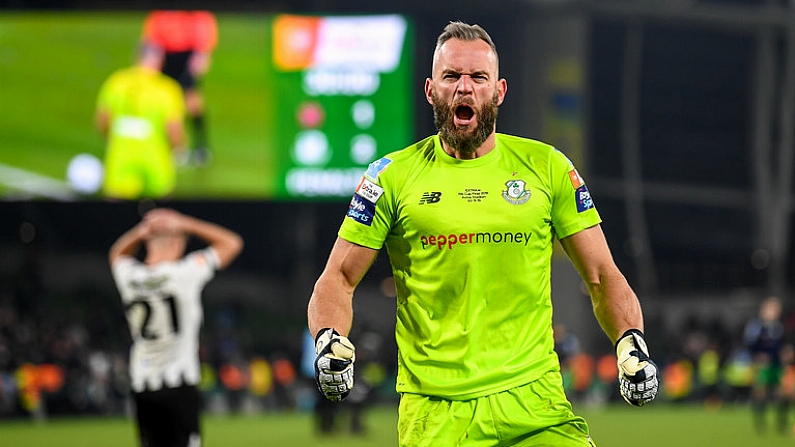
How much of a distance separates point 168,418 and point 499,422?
4.56m

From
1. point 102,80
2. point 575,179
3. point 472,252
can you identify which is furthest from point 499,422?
point 102,80

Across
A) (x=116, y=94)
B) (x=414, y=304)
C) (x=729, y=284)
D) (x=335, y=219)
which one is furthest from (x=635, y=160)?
(x=414, y=304)

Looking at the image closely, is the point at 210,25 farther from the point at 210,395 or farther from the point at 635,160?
the point at 635,160

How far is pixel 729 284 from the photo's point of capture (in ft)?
104

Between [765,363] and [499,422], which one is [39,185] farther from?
[499,422]

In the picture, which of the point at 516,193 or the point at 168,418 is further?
the point at 168,418

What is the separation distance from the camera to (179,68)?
926 inches

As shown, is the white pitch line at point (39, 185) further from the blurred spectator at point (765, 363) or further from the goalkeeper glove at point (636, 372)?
the goalkeeper glove at point (636, 372)

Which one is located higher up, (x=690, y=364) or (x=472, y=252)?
(x=472, y=252)

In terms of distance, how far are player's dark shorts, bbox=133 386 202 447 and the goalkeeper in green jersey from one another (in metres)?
4.07

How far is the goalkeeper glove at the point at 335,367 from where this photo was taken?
4.43m

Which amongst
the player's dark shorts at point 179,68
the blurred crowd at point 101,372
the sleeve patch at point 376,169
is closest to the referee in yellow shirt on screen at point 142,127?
the player's dark shorts at point 179,68

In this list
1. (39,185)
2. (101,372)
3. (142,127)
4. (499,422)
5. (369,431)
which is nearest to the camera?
(499,422)

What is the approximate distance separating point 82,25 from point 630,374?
2101 centimetres
